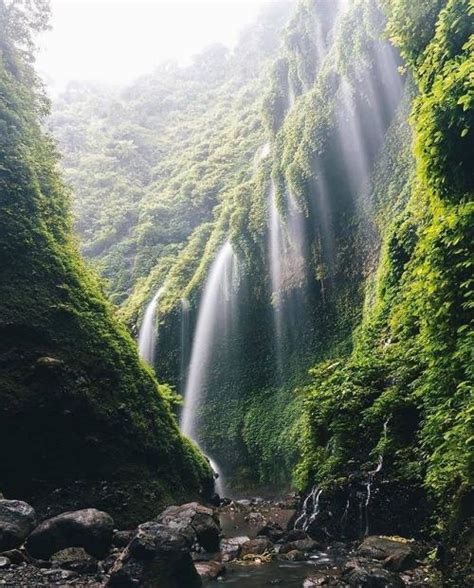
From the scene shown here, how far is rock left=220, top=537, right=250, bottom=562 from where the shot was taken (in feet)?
28.0

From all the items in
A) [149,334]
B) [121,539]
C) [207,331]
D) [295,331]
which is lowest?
[121,539]

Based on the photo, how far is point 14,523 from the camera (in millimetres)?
7320

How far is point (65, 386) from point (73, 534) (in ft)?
9.21

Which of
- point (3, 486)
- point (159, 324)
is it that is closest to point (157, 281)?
point (159, 324)

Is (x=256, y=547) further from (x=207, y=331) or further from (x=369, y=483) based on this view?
(x=207, y=331)

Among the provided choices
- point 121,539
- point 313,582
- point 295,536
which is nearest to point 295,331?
point 295,536

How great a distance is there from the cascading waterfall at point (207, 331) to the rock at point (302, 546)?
13.8m

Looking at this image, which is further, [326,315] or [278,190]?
[278,190]

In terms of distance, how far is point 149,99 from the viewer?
6650 centimetres

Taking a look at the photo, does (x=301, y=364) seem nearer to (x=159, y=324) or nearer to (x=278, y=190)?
(x=278, y=190)

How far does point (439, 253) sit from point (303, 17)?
20.8 metres

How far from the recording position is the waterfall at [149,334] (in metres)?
25.7

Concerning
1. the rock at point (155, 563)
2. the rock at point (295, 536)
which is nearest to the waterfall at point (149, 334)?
the rock at point (295, 536)

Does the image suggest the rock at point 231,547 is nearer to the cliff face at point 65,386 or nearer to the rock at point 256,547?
the rock at point 256,547
